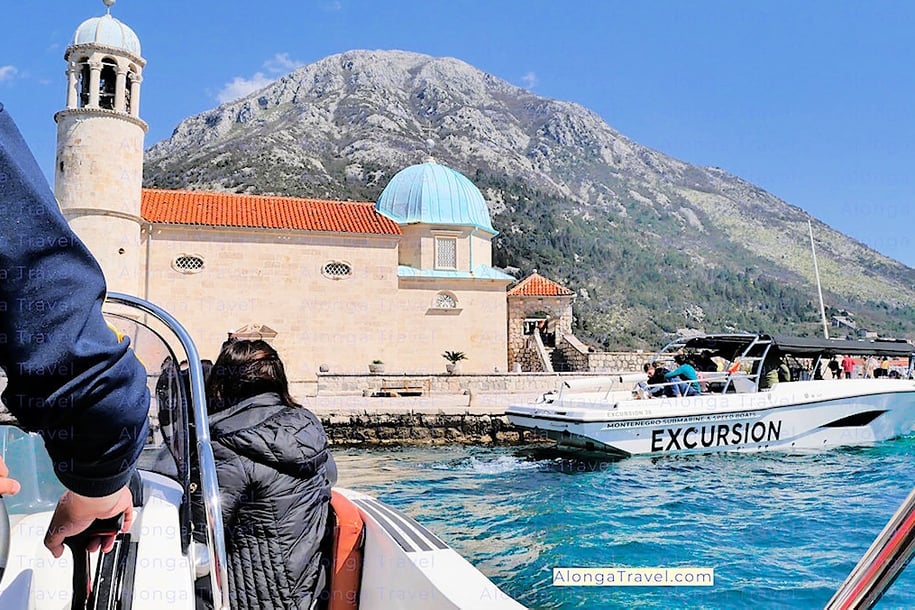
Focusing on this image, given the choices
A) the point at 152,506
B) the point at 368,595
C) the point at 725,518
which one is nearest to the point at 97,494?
the point at 152,506

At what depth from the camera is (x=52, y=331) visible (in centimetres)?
87

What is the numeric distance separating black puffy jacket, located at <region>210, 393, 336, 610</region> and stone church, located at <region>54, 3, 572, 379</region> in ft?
68.2

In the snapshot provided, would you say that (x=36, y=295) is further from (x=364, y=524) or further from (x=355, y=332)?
(x=355, y=332)

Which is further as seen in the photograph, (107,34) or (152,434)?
(107,34)

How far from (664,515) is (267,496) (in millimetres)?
7824

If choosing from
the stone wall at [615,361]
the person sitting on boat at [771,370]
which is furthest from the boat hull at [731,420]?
the stone wall at [615,361]

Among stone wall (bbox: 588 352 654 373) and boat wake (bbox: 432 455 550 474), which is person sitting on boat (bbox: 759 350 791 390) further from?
stone wall (bbox: 588 352 654 373)

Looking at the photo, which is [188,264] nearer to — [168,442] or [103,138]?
[103,138]

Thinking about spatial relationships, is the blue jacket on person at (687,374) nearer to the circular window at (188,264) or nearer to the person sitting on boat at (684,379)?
the person sitting on boat at (684,379)

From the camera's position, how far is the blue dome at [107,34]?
21828mm

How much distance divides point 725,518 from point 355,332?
21268mm

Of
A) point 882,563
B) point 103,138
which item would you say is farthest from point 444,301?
point 882,563

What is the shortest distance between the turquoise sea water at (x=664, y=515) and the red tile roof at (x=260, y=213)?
1557 centimetres

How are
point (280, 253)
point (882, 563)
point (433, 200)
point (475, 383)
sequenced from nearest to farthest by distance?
point (882, 563)
point (475, 383)
point (280, 253)
point (433, 200)
